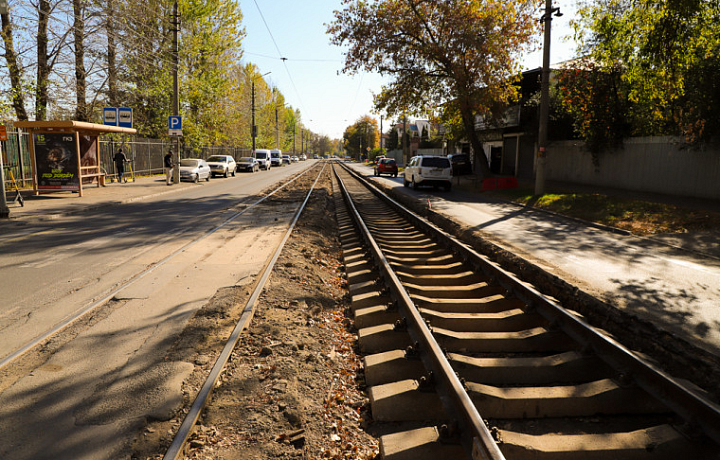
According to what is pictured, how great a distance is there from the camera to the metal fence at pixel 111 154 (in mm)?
20812

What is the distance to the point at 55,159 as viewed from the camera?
18.1m

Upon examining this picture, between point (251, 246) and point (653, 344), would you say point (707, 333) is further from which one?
point (251, 246)

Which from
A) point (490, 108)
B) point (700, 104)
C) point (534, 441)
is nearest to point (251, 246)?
point (534, 441)

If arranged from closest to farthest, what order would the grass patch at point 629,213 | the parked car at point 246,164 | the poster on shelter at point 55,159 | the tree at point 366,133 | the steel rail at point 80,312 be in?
the steel rail at point 80,312
the grass patch at point 629,213
the poster on shelter at point 55,159
the parked car at point 246,164
the tree at point 366,133

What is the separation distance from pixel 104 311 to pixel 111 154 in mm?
26844

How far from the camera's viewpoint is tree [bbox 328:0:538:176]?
25688mm

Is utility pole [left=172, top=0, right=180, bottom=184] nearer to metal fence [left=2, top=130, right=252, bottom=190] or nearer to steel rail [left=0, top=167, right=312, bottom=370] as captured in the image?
metal fence [left=2, top=130, right=252, bottom=190]

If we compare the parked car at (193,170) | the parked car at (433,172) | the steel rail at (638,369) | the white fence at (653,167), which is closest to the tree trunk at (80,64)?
the parked car at (193,170)

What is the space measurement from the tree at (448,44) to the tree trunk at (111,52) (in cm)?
1226

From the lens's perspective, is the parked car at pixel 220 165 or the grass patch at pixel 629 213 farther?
the parked car at pixel 220 165

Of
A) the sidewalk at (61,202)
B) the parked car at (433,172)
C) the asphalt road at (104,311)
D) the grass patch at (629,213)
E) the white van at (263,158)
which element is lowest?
the asphalt road at (104,311)

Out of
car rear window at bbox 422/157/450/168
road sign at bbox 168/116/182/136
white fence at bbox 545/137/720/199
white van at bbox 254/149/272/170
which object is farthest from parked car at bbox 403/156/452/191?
white van at bbox 254/149/272/170

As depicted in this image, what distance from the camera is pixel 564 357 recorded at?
167 inches

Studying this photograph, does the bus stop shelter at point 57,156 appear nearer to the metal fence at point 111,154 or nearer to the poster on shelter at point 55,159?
the poster on shelter at point 55,159
